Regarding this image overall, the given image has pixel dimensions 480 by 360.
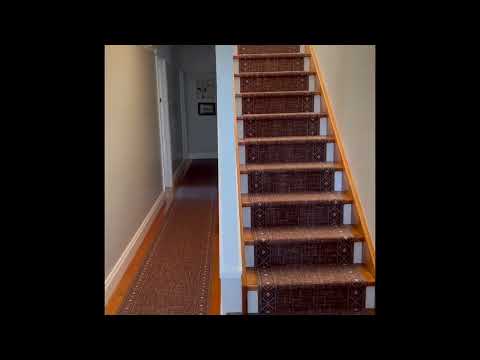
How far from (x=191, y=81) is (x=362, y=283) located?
774 centimetres

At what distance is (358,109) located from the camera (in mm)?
3039

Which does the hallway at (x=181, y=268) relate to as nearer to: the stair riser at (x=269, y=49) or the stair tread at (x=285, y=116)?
the stair tread at (x=285, y=116)

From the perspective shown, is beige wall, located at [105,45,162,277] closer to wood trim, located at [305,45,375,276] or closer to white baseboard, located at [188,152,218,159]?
wood trim, located at [305,45,375,276]

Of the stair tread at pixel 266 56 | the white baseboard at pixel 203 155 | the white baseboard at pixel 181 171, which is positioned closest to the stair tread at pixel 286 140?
the stair tread at pixel 266 56

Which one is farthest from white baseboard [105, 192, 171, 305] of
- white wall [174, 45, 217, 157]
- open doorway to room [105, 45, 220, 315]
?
white wall [174, 45, 217, 157]

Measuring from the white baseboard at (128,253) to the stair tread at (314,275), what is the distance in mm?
1166

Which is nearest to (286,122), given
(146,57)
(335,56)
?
(335,56)

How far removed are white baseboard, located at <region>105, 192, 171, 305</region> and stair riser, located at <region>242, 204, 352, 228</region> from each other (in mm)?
1158

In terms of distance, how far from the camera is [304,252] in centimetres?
294

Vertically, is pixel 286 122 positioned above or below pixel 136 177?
above

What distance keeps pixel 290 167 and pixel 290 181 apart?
106 millimetres

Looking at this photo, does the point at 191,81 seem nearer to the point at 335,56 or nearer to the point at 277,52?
the point at 277,52

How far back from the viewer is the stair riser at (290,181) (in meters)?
3.35

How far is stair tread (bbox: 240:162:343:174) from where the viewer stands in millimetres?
3305
